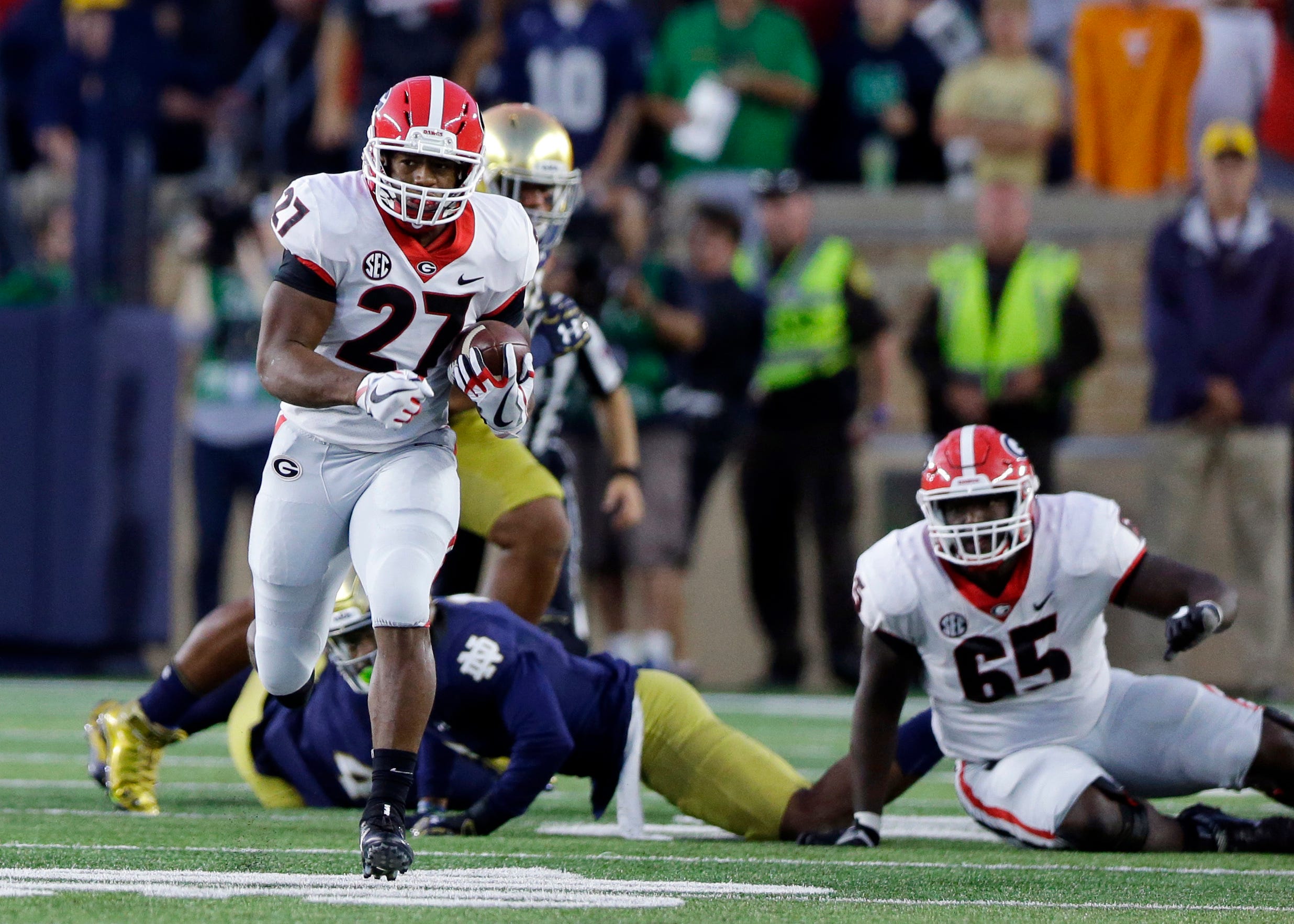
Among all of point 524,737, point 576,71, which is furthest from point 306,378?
point 576,71

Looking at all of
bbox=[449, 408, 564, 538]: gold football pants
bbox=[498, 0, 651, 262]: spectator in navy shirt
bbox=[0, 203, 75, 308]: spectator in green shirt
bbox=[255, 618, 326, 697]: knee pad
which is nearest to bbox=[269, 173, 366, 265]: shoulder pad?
bbox=[255, 618, 326, 697]: knee pad

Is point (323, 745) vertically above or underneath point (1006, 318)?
underneath

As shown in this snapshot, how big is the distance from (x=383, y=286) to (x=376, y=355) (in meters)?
0.14

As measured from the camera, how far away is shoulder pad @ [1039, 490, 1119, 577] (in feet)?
14.4

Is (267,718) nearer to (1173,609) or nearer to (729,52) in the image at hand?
(1173,609)

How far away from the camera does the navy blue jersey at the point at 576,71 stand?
29.4 feet

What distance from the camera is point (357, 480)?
12.8 feet

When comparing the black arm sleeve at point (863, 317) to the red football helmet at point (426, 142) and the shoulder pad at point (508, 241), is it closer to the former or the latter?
the shoulder pad at point (508, 241)

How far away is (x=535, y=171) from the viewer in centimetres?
529

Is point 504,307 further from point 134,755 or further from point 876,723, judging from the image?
point 134,755

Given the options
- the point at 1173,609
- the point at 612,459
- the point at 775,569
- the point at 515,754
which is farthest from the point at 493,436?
the point at 775,569

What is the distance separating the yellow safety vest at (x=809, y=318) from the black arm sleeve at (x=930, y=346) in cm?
30

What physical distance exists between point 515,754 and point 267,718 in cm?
93

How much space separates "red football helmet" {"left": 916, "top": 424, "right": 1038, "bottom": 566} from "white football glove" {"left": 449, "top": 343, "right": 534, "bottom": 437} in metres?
0.97
